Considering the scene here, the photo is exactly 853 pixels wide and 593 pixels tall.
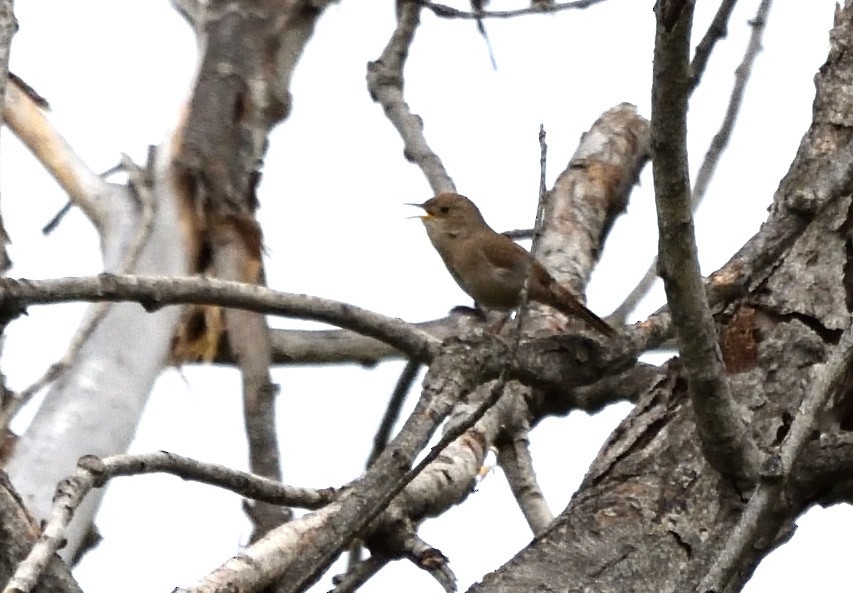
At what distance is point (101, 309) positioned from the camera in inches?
133

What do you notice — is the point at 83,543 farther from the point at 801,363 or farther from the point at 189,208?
the point at 801,363

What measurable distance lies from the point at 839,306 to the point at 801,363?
194 mm

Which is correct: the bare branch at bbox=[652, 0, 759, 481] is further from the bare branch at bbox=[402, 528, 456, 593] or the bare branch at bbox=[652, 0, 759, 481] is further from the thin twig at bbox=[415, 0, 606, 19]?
the thin twig at bbox=[415, 0, 606, 19]

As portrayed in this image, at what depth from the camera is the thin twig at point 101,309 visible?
2.90 metres

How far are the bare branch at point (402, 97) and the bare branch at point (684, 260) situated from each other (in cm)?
248

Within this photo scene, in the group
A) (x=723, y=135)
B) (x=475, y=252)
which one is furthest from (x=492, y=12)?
(x=475, y=252)

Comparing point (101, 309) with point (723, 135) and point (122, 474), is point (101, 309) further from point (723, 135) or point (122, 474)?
point (723, 135)

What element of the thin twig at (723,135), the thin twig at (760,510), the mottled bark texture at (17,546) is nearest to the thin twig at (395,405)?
the thin twig at (723,135)

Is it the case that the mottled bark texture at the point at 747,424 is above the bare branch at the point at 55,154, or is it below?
below

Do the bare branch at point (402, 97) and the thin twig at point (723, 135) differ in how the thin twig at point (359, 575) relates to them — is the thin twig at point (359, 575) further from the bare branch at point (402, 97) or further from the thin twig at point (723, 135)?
the bare branch at point (402, 97)

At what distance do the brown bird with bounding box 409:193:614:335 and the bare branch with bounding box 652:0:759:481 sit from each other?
273cm

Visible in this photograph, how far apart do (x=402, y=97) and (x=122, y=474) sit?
291cm

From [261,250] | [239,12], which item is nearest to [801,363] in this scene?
[261,250]

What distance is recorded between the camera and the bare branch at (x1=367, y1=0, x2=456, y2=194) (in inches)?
194
